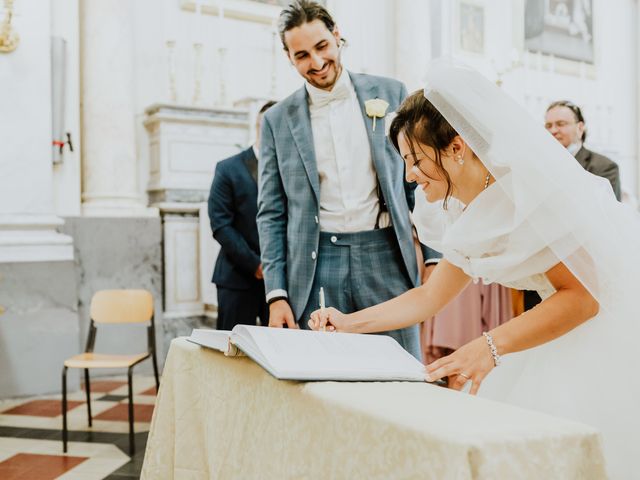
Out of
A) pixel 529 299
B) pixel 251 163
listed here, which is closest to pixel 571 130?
pixel 529 299

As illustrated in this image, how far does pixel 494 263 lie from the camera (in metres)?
1.52

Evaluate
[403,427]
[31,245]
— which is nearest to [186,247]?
[31,245]

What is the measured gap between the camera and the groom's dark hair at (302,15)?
2.34 meters

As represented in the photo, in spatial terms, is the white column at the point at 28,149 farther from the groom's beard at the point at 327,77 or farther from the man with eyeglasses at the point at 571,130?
the man with eyeglasses at the point at 571,130

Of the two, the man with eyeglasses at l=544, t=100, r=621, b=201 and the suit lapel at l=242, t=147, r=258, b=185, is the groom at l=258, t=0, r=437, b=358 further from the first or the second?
the man with eyeglasses at l=544, t=100, r=621, b=201

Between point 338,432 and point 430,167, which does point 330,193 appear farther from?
point 338,432

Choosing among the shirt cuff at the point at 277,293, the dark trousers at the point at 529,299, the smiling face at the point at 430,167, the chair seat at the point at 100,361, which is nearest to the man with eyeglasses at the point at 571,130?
the dark trousers at the point at 529,299

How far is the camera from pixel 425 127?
1.58m

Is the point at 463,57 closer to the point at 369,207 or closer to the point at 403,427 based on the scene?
the point at 369,207

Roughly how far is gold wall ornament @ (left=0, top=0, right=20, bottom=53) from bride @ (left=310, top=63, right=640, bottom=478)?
381 centimetres

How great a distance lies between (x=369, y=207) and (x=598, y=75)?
8617mm

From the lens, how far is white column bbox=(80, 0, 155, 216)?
5656 mm

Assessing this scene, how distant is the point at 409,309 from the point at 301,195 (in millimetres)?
739

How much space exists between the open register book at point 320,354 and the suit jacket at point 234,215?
7.93ft
